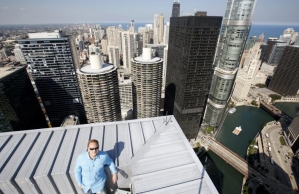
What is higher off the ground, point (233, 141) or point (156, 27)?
point (156, 27)

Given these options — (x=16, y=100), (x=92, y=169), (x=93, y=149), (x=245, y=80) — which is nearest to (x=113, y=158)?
(x=92, y=169)

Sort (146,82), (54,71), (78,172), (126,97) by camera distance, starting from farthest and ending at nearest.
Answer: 1. (126,97)
2. (146,82)
3. (54,71)
4. (78,172)

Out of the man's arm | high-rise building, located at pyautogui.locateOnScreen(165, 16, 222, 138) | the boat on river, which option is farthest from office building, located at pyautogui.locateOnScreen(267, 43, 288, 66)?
the man's arm

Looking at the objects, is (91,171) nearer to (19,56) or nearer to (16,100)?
(16,100)

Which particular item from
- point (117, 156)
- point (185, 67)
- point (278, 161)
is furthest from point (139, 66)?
point (278, 161)

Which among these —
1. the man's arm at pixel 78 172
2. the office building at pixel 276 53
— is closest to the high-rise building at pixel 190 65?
the man's arm at pixel 78 172

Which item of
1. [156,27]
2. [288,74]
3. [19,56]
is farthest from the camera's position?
[156,27]
